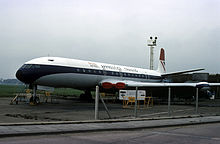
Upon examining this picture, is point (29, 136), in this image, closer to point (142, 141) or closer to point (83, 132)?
point (83, 132)

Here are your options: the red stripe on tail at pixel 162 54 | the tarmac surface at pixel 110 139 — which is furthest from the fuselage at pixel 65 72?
the red stripe on tail at pixel 162 54

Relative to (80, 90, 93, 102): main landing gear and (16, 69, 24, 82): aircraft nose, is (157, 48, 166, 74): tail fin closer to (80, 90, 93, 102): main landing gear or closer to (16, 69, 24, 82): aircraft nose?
(80, 90, 93, 102): main landing gear

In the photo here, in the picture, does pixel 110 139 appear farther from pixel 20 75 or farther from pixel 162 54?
pixel 162 54

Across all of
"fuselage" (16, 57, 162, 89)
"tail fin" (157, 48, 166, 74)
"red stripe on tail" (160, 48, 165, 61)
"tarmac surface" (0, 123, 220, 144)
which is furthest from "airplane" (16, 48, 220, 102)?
"tarmac surface" (0, 123, 220, 144)

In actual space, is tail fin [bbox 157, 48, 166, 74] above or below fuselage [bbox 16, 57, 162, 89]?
above

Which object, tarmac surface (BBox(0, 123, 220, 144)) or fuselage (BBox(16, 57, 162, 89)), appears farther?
fuselage (BBox(16, 57, 162, 89))

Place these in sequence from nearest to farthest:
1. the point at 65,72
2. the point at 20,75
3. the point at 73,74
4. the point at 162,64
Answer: the point at 20,75 → the point at 65,72 → the point at 73,74 → the point at 162,64

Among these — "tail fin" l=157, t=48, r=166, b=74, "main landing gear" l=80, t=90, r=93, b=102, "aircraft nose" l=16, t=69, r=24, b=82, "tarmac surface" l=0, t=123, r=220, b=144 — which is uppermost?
"tail fin" l=157, t=48, r=166, b=74

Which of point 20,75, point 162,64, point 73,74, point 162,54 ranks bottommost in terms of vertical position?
point 20,75

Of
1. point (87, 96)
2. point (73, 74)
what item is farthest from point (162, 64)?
point (73, 74)

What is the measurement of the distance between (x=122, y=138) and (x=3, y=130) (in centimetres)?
348

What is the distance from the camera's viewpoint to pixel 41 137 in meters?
8.31

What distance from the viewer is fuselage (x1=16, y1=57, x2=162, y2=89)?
2011 centimetres

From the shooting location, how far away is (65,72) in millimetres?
21688
